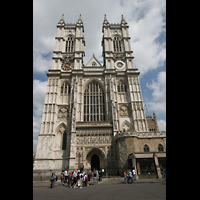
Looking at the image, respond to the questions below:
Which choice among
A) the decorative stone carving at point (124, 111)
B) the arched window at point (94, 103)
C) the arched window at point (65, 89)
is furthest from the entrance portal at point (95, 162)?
the arched window at point (65, 89)

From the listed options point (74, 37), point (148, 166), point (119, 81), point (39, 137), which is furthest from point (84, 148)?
point (74, 37)

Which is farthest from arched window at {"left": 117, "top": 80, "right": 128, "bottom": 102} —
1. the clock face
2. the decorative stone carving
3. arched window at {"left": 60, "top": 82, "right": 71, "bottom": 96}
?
the clock face

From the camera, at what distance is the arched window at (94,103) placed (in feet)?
87.7

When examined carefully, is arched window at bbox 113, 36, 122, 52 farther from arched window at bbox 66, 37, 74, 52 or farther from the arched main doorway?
the arched main doorway

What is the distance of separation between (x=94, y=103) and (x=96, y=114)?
244 cm

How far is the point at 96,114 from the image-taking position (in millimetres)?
26859

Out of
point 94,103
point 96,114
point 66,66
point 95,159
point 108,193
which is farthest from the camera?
point 66,66

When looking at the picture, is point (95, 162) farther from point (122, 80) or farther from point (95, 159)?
point (122, 80)

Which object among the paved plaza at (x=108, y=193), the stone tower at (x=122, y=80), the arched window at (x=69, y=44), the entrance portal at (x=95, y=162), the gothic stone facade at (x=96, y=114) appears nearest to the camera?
the paved plaza at (x=108, y=193)

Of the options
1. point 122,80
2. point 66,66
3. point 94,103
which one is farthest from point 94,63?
point 94,103

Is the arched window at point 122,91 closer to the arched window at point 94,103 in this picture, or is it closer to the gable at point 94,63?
the arched window at point 94,103
